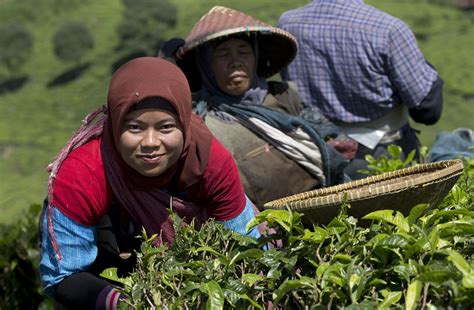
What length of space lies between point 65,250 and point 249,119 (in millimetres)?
1109

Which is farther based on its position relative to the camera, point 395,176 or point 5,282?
point 5,282

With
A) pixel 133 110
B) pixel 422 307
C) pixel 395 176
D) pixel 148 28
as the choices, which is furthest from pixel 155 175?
pixel 148 28

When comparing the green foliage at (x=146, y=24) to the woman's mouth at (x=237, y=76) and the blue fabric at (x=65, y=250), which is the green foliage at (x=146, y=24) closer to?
the woman's mouth at (x=237, y=76)

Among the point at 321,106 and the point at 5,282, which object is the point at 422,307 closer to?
the point at 321,106

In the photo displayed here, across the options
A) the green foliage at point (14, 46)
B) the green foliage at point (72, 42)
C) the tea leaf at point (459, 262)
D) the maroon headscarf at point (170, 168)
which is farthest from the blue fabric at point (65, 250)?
the green foliage at point (14, 46)

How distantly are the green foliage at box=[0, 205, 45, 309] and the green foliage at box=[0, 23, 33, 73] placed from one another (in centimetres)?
1242

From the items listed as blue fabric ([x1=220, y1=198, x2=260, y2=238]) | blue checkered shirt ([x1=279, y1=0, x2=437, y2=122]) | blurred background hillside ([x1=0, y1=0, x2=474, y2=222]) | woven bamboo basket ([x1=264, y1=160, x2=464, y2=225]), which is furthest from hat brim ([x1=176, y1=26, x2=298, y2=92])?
blurred background hillside ([x1=0, y1=0, x2=474, y2=222])

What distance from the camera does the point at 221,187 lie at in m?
2.55

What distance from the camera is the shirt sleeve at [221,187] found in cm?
252

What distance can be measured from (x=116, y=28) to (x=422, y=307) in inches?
613

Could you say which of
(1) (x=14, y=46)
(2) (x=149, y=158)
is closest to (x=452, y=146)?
(2) (x=149, y=158)

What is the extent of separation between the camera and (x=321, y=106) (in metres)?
4.08

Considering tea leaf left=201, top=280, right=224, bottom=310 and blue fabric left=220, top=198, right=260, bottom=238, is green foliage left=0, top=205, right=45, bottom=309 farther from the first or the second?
tea leaf left=201, top=280, right=224, bottom=310

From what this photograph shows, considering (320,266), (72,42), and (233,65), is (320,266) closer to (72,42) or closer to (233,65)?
(233,65)
